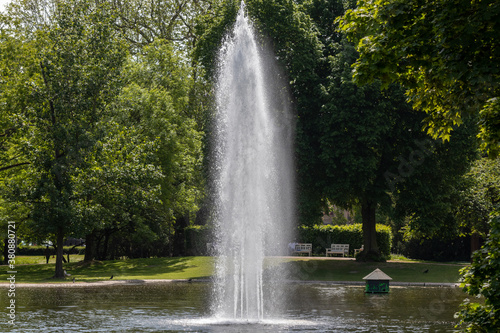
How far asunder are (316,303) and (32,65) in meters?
22.7

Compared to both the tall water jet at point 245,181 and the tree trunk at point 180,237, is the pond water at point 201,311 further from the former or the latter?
the tree trunk at point 180,237

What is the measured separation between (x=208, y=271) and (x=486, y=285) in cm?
2904

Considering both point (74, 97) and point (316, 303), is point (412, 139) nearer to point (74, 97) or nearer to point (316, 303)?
point (316, 303)

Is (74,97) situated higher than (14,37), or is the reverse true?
(14,37)

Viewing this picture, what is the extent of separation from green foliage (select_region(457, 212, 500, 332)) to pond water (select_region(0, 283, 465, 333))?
23.6ft

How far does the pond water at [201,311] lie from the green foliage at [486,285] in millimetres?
7189

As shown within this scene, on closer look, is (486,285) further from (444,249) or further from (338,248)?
(444,249)

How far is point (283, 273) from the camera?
3372cm

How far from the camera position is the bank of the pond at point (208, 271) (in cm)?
3045

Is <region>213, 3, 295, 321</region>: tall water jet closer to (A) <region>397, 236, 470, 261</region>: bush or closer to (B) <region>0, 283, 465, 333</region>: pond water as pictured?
(B) <region>0, 283, 465, 333</region>: pond water

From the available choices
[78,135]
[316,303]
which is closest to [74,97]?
[78,135]

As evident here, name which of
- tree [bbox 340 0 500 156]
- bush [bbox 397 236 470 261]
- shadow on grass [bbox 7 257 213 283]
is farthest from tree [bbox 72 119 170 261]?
tree [bbox 340 0 500 156]

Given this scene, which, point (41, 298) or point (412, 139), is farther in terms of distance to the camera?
point (412, 139)

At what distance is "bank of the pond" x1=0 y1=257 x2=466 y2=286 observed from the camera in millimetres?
30453
